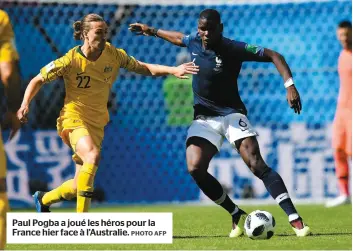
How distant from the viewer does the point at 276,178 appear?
8.96m

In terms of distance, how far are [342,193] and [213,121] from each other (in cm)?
464

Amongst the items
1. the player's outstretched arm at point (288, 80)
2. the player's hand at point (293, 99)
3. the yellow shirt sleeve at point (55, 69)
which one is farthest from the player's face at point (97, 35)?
the player's hand at point (293, 99)

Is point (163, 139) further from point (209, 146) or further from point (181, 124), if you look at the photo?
point (209, 146)

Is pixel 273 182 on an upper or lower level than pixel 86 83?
lower

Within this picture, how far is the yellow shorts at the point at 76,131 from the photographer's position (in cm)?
946

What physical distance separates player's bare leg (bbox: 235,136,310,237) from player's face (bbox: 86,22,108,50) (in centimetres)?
166

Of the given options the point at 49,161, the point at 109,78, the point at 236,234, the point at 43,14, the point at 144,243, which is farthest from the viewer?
the point at 43,14

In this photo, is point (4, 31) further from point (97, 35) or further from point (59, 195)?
point (59, 195)

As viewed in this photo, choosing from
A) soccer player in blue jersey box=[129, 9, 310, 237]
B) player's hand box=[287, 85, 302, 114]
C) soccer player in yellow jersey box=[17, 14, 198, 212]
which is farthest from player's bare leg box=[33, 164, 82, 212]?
player's hand box=[287, 85, 302, 114]

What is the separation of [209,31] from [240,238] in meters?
1.87

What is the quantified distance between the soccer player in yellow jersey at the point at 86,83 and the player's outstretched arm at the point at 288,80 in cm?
73

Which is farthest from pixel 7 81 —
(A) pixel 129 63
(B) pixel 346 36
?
(B) pixel 346 36

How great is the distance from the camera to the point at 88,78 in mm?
9602

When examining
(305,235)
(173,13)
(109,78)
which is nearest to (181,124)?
(173,13)
